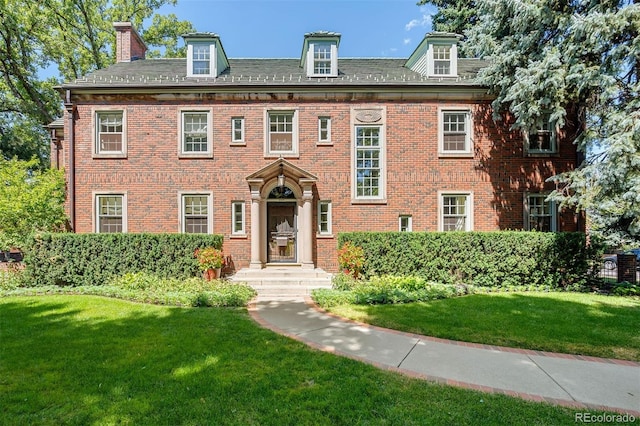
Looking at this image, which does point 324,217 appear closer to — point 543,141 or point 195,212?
point 195,212

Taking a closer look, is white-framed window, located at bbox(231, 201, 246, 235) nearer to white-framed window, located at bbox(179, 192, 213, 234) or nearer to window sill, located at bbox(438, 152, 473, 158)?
white-framed window, located at bbox(179, 192, 213, 234)

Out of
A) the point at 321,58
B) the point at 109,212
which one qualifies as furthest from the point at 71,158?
the point at 321,58

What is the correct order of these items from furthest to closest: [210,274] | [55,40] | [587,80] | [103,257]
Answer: [55,40] < [210,274] < [103,257] < [587,80]

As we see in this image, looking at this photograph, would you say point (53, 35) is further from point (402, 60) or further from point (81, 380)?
point (81, 380)

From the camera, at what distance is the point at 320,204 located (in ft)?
37.4

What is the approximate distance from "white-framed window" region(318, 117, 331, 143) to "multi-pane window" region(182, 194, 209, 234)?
15.9 ft

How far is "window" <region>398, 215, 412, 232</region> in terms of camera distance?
11461 millimetres

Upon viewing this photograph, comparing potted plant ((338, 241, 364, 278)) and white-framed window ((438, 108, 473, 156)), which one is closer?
potted plant ((338, 241, 364, 278))

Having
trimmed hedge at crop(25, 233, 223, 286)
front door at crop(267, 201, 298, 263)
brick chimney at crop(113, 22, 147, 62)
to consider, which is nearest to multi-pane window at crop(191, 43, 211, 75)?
brick chimney at crop(113, 22, 147, 62)

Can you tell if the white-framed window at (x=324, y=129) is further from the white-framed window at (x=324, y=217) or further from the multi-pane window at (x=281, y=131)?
the white-framed window at (x=324, y=217)

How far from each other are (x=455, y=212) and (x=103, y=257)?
12.2 m

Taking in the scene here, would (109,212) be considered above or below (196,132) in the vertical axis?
below

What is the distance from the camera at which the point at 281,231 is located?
37.7 feet

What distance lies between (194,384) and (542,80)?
11.3 metres
